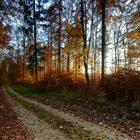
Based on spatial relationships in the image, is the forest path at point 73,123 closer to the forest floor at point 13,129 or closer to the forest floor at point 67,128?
the forest floor at point 67,128

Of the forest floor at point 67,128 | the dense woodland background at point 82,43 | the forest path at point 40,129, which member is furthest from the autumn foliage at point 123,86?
the forest path at point 40,129

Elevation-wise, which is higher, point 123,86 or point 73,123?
point 123,86

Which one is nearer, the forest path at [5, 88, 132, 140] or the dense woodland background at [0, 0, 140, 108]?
the forest path at [5, 88, 132, 140]

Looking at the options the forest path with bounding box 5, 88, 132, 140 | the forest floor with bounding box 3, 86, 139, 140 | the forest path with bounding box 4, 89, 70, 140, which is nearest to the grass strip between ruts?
the forest floor with bounding box 3, 86, 139, 140

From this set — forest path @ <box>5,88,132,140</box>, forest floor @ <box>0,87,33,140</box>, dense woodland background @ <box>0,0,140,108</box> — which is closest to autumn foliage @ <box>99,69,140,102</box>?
dense woodland background @ <box>0,0,140,108</box>

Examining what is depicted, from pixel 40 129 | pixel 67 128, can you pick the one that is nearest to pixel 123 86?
pixel 67 128

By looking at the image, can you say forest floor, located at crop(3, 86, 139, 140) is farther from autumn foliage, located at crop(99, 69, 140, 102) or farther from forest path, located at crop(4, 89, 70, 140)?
autumn foliage, located at crop(99, 69, 140, 102)

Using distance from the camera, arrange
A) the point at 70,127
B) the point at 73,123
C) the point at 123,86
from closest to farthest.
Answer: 1. the point at 70,127
2. the point at 73,123
3. the point at 123,86

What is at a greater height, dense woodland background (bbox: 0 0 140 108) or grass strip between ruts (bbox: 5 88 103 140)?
dense woodland background (bbox: 0 0 140 108)

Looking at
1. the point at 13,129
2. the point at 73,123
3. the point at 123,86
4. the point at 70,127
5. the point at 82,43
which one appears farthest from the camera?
the point at 82,43

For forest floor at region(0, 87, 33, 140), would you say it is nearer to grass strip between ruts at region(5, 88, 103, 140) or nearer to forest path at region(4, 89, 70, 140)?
forest path at region(4, 89, 70, 140)

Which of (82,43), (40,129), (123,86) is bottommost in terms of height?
(40,129)

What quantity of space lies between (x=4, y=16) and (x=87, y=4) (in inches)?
537

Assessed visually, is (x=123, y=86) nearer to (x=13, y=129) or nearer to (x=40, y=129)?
(x=40, y=129)
